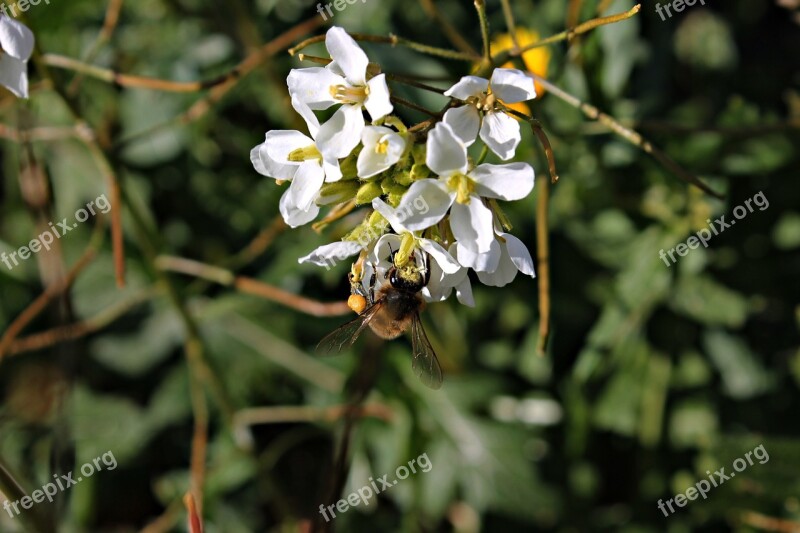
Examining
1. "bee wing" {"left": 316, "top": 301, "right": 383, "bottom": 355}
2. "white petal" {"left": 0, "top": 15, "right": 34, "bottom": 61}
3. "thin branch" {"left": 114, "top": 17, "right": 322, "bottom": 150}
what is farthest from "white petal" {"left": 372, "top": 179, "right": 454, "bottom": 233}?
"thin branch" {"left": 114, "top": 17, "right": 322, "bottom": 150}

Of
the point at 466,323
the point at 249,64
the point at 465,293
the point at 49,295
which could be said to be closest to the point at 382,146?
the point at 465,293

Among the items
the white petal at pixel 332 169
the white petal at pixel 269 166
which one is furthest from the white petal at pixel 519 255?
the white petal at pixel 269 166

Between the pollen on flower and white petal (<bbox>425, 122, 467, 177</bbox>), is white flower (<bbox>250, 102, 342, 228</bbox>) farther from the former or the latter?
white petal (<bbox>425, 122, 467, 177</bbox>)

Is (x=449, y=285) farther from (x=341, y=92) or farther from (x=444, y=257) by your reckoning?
(x=341, y=92)

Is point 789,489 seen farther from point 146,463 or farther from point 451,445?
point 146,463

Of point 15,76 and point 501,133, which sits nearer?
point 501,133
